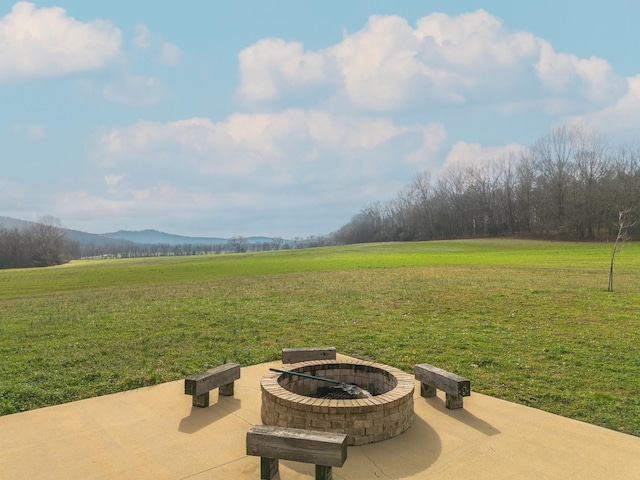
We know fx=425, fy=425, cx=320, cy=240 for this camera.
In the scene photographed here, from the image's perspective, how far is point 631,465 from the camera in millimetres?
4148

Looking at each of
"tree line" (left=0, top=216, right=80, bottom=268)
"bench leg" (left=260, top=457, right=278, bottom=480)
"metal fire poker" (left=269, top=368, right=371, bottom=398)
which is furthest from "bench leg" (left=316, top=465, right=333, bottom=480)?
"tree line" (left=0, top=216, right=80, bottom=268)

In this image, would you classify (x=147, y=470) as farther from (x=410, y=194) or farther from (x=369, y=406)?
(x=410, y=194)

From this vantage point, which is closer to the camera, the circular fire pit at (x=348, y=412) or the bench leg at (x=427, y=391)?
the circular fire pit at (x=348, y=412)

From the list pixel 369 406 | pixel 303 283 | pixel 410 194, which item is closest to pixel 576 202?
pixel 410 194

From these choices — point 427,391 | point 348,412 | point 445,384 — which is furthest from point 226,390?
point 445,384

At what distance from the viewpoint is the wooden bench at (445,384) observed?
5414mm

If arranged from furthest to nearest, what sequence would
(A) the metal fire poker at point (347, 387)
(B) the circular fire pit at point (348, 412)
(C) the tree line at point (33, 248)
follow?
(C) the tree line at point (33, 248) < (A) the metal fire poker at point (347, 387) < (B) the circular fire pit at point (348, 412)

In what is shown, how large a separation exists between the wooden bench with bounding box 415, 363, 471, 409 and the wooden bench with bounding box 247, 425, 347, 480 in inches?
90.4

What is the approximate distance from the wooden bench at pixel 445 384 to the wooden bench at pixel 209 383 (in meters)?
2.69

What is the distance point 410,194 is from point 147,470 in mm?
101823

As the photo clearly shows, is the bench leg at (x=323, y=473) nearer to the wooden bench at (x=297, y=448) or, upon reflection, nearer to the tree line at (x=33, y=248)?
the wooden bench at (x=297, y=448)

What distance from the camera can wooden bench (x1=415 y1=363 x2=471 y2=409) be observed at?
5414mm

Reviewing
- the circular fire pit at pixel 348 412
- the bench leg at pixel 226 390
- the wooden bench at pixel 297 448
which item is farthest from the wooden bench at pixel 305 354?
the wooden bench at pixel 297 448

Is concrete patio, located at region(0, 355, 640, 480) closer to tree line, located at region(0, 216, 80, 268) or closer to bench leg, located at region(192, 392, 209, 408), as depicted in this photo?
bench leg, located at region(192, 392, 209, 408)
